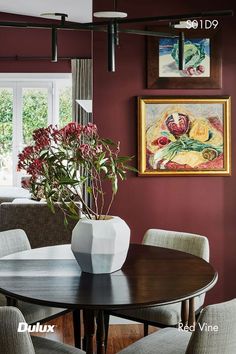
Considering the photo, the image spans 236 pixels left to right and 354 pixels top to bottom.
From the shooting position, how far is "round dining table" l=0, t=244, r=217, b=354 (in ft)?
6.51

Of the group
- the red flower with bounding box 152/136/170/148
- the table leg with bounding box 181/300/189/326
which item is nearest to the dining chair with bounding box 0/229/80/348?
the table leg with bounding box 181/300/189/326

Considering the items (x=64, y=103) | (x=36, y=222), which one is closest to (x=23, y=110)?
(x=64, y=103)

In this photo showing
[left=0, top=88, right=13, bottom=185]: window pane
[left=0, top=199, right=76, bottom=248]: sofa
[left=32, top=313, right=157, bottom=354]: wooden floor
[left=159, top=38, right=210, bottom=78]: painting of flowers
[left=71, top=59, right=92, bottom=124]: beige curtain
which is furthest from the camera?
[left=0, top=88, right=13, bottom=185]: window pane

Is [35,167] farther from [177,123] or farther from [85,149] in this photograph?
[177,123]

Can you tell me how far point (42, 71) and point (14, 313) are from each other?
22.0ft

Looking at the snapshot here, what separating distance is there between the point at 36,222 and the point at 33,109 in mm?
4353

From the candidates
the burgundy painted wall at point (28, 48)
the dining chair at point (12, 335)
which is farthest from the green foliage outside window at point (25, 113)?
the dining chair at point (12, 335)

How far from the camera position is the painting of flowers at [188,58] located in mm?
3896

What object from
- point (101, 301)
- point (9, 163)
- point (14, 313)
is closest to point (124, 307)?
point (101, 301)

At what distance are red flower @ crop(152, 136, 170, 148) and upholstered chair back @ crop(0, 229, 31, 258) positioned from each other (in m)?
1.21

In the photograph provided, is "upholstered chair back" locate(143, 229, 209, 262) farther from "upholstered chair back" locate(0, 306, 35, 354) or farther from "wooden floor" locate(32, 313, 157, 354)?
"upholstered chair back" locate(0, 306, 35, 354)

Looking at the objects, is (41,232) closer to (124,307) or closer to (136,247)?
(136,247)

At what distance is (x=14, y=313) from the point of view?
70.7 inches

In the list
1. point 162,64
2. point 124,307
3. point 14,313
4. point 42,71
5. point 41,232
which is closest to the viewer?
point 14,313
